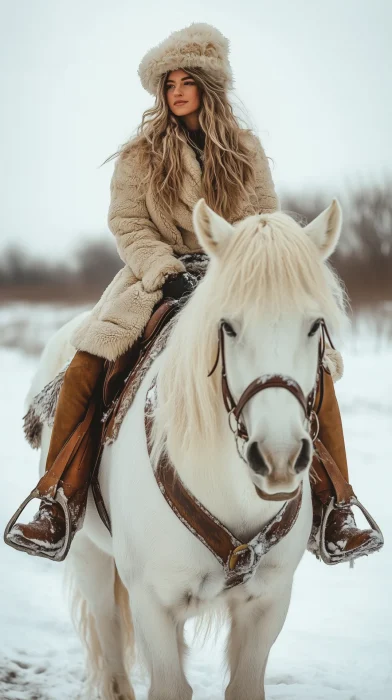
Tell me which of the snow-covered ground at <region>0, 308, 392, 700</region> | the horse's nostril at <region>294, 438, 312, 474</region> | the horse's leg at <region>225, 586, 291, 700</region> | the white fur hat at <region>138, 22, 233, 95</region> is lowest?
the snow-covered ground at <region>0, 308, 392, 700</region>

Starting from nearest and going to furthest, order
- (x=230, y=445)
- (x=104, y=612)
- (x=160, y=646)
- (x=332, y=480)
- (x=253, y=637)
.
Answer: (x=230, y=445), (x=160, y=646), (x=253, y=637), (x=332, y=480), (x=104, y=612)

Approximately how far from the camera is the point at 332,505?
8.21 ft

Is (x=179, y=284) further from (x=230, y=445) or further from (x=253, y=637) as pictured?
(x=253, y=637)

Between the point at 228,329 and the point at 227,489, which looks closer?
the point at 228,329

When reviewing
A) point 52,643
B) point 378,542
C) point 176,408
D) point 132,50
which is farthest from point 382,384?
point 132,50

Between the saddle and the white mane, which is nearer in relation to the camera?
the white mane

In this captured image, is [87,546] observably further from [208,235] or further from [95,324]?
[208,235]

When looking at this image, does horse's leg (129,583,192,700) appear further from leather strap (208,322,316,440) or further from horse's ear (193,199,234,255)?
horse's ear (193,199,234,255)

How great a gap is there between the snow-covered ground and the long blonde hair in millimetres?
1934

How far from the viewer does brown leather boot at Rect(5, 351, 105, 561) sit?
2.52 meters

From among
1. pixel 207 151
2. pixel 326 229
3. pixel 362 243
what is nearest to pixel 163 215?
pixel 207 151

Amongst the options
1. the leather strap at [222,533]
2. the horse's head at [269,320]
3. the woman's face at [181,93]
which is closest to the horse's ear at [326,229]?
the horse's head at [269,320]

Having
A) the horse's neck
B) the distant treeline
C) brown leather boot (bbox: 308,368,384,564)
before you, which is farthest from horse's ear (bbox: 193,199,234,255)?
the distant treeline

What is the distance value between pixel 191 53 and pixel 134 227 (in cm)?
81
